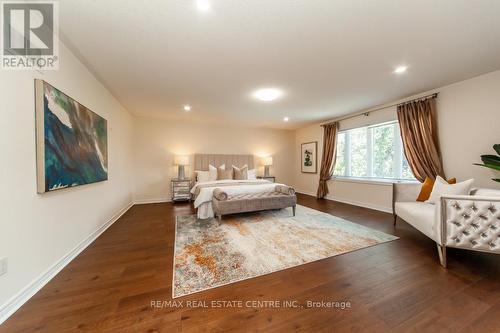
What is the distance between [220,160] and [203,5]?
14.5 ft

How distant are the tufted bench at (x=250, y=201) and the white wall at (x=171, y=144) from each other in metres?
2.50

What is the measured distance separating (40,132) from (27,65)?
21.8 inches

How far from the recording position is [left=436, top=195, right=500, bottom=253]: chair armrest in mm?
1766

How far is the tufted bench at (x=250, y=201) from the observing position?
11.1 ft

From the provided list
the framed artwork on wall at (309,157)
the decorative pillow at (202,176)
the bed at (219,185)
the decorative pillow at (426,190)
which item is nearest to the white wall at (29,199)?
the bed at (219,185)

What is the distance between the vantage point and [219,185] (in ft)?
13.8

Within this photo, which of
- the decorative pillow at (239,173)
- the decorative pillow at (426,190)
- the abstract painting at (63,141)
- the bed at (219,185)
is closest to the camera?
the abstract painting at (63,141)

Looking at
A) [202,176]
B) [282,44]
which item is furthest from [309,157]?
[282,44]

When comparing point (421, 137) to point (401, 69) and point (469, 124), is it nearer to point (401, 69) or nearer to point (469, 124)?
point (469, 124)

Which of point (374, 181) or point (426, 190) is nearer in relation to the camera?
point (426, 190)

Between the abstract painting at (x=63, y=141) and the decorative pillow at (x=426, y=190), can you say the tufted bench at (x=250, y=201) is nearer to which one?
the abstract painting at (x=63, y=141)

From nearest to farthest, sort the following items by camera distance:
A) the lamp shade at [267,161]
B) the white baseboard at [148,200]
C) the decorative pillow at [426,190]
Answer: the decorative pillow at [426,190] < the white baseboard at [148,200] < the lamp shade at [267,161]

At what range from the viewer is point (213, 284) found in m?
1.66

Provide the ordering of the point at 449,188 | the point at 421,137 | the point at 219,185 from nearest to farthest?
the point at 449,188 < the point at 421,137 < the point at 219,185
